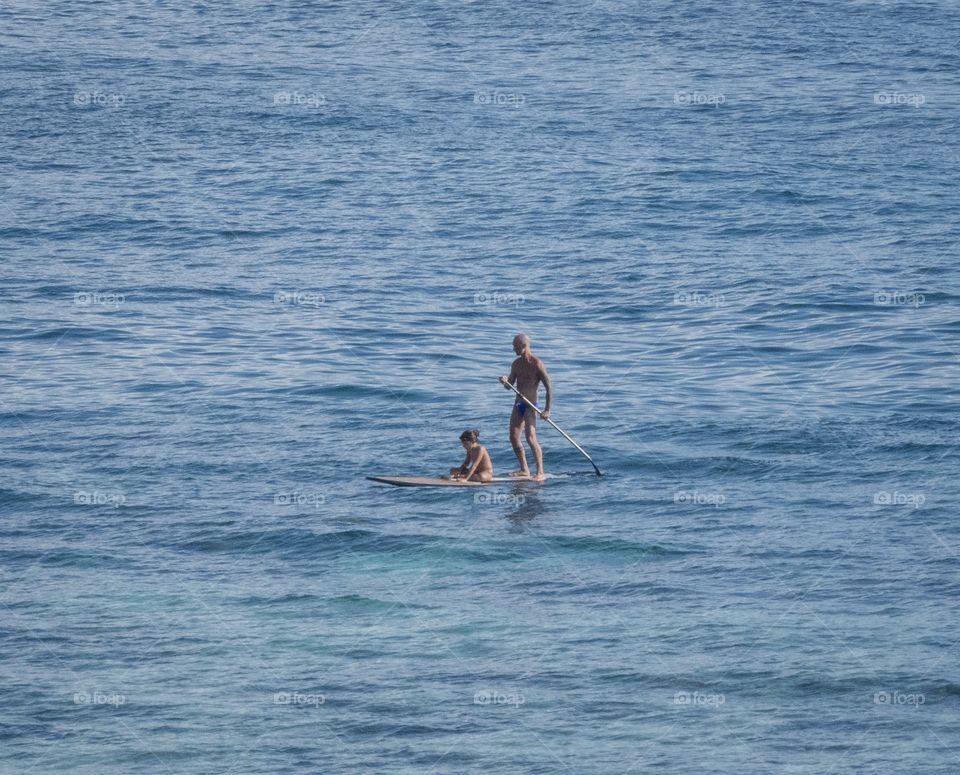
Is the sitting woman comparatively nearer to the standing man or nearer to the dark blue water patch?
the standing man

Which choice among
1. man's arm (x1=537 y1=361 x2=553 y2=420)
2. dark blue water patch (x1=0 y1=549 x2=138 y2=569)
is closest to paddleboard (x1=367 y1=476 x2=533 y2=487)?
man's arm (x1=537 y1=361 x2=553 y2=420)

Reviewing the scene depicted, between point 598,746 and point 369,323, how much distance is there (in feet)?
66.7

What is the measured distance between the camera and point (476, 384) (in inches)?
1202

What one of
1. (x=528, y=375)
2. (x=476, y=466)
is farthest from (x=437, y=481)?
(x=528, y=375)

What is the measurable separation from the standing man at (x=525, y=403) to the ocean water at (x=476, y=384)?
489 millimetres

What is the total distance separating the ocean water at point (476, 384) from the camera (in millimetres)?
17219

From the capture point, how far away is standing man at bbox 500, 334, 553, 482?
23797 mm

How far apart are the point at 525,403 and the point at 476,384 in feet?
20.8

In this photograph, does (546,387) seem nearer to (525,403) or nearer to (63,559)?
(525,403)

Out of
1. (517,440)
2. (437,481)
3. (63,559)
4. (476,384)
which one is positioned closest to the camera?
(63,559)

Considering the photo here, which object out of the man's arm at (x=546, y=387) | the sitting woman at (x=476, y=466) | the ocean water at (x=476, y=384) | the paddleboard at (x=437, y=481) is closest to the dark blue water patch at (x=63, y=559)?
the ocean water at (x=476, y=384)

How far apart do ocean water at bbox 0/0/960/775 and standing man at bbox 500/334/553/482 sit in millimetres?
489

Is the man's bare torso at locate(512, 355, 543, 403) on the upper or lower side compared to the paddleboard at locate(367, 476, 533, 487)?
upper

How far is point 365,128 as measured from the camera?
4725 cm
